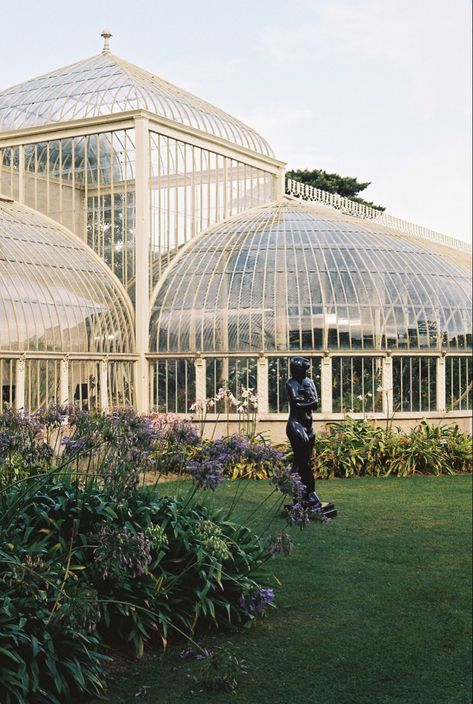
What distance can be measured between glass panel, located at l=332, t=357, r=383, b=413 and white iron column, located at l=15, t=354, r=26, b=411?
687cm

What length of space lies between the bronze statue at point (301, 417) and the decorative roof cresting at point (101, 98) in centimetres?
1066

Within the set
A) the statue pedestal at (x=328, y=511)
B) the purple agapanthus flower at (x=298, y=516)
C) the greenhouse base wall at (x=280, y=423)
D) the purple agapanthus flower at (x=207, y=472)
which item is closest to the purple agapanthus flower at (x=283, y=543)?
the purple agapanthus flower at (x=298, y=516)

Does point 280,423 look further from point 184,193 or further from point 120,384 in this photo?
point 184,193

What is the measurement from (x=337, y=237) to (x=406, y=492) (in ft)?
27.2

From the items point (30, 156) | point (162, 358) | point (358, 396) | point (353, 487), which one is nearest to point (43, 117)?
point (30, 156)

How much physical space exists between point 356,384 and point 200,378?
11.6ft

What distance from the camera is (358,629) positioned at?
8133 millimetres

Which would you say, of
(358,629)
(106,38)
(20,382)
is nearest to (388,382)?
(20,382)

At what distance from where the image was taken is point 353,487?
1611 cm

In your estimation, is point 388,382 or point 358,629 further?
point 388,382

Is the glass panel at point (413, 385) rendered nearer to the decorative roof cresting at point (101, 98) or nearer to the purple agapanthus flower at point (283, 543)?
the decorative roof cresting at point (101, 98)

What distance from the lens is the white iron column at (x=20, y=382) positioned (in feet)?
53.8

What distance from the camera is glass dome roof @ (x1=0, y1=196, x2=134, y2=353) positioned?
56.4ft

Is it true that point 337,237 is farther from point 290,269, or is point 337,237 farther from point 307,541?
point 307,541
